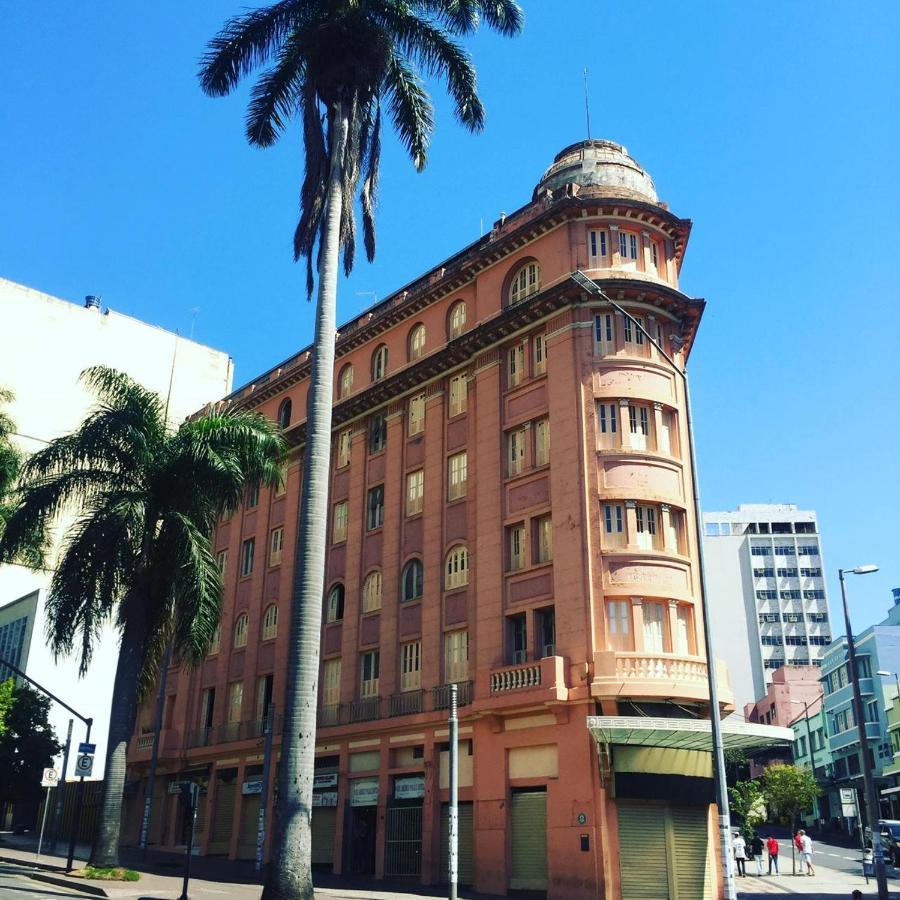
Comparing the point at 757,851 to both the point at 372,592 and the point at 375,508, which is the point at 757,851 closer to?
the point at 372,592

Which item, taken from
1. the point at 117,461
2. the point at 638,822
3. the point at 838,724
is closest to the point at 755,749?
the point at 638,822

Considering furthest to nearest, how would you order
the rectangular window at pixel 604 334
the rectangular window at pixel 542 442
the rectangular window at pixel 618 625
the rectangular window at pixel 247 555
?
the rectangular window at pixel 247 555, the rectangular window at pixel 542 442, the rectangular window at pixel 604 334, the rectangular window at pixel 618 625

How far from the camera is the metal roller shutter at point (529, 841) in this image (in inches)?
1110

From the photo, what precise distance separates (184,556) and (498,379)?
12.9 meters

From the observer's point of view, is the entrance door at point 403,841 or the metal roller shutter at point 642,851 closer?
the metal roller shutter at point 642,851

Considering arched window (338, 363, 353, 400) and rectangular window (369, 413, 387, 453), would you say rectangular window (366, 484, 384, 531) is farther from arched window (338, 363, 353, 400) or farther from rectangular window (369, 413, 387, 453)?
arched window (338, 363, 353, 400)

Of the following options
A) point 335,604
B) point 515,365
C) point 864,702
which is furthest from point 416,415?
point 864,702

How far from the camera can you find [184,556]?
28.5m

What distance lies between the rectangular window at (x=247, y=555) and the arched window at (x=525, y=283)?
19.0 m

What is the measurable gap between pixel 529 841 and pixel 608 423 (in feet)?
43.3

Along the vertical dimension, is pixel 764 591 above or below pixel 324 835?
above

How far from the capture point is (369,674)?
3688 centimetres

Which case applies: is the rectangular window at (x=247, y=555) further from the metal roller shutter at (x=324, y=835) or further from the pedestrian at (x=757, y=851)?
the pedestrian at (x=757, y=851)

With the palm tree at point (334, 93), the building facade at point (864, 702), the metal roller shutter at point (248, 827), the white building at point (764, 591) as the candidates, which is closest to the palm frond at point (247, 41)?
the palm tree at point (334, 93)
